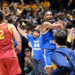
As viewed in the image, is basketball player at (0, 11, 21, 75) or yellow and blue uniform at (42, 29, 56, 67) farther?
yellow and blue uniform at (42, 29, 56, 67)

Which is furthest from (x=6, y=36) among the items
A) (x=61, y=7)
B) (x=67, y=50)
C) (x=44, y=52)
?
(x=61, y=7)

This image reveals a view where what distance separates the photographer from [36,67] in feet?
22.6

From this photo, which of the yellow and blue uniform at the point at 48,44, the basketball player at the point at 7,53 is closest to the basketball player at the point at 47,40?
the yellow and blue uniform at the point at 48,44

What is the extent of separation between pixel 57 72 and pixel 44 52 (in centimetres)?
252

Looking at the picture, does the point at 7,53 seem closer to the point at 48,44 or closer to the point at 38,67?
the point at 48,44

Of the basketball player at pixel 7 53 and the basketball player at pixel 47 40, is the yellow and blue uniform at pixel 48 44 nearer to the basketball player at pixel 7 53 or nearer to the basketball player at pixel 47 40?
the basketball player at pixel 47 40

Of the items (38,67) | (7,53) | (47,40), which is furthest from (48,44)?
(38,67)

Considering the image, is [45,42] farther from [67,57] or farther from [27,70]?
[67,57]

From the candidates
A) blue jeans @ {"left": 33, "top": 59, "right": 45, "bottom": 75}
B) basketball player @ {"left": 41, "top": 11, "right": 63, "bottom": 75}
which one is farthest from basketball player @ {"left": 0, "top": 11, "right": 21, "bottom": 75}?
blue jeans @ {"left": 33, "top": 59, "right": 45, "bottom": 75}

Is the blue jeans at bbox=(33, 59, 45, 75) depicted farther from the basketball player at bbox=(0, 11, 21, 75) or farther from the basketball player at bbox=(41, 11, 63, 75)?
the basketball player at bbox=(0, 11, 21, 75)

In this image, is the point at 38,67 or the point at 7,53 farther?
the point at 38,67

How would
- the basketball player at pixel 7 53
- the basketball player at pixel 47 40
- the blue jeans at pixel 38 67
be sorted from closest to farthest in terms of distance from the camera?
the basketball player at pixel 7 53, the basketball player at pixel 47 40, the blue jeans at pixel 38 67

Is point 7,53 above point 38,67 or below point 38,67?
above

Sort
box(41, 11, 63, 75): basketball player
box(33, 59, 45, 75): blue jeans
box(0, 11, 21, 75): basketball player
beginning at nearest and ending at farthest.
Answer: box(0, 11, 21, 75): basketball player → box(41, 11, 63, 75): basketball player → box(33, 59, 45, 75): blue jeans
